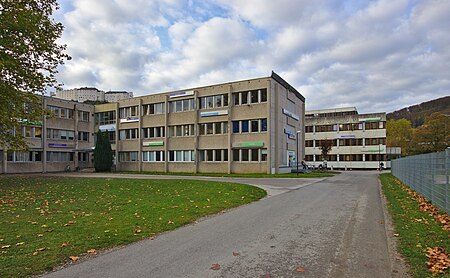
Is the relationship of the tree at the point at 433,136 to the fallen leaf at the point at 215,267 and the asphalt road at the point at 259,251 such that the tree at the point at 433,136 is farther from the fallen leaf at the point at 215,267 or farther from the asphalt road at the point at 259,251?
the fallen leaf at the point at 215,267

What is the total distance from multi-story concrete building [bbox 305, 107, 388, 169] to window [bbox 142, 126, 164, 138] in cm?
2948

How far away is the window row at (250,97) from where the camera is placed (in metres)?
37.9

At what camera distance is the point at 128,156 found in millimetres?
50219

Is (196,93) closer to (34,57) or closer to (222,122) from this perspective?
(222,122)

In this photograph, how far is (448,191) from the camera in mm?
9773

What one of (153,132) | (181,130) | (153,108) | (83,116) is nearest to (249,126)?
(181,130)

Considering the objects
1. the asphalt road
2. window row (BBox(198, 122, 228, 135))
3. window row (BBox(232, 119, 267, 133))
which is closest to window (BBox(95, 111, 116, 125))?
window row (BBox(198, 122, 228, 135))

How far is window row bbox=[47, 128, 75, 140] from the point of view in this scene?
1860 inches

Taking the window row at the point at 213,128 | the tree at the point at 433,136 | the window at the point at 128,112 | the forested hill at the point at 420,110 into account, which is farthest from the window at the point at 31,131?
the forested hill at the point at 420,110

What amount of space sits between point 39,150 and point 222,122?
25842 mm

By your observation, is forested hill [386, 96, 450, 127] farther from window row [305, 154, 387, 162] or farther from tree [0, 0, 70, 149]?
tree [0, 0, 70, 149]

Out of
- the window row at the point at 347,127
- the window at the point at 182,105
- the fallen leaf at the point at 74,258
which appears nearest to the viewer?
the fallen leaf at the point at 74,258

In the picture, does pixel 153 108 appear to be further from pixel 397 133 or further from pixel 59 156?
pixel 397 133

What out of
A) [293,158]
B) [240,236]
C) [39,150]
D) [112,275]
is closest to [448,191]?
[240,236]
